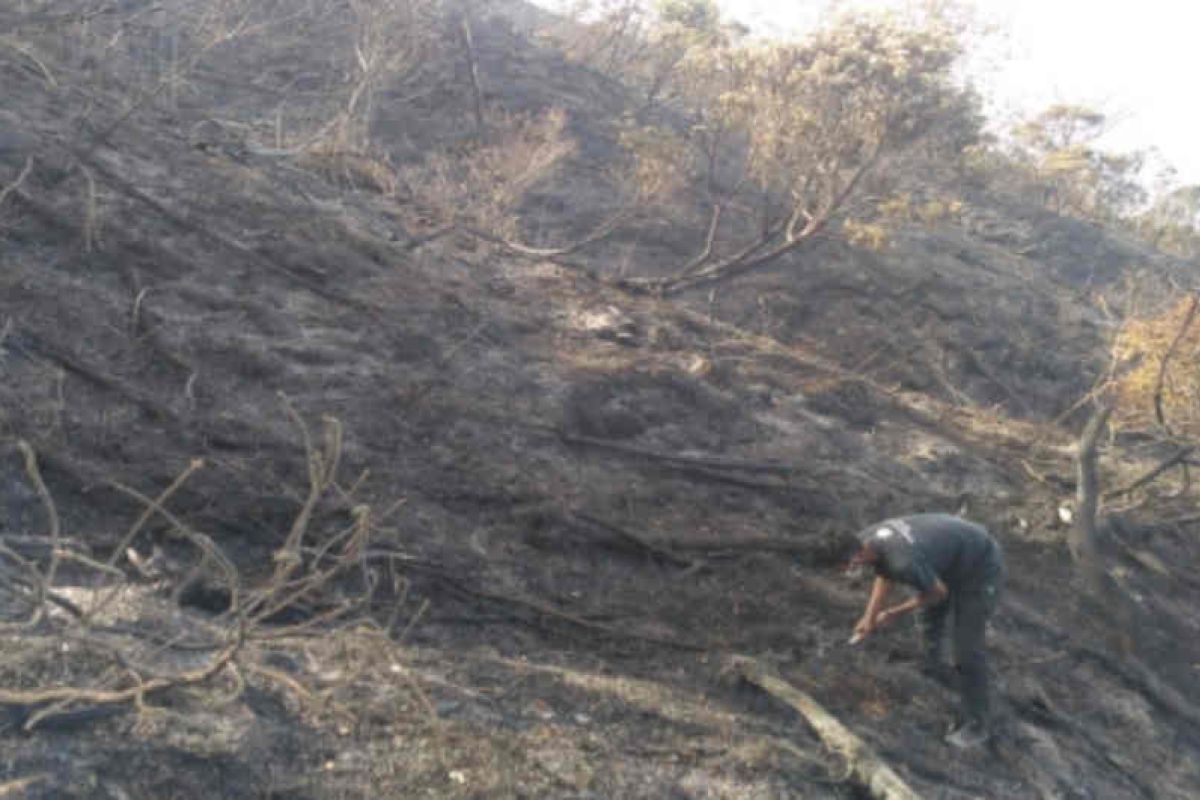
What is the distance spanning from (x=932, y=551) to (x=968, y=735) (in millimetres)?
899

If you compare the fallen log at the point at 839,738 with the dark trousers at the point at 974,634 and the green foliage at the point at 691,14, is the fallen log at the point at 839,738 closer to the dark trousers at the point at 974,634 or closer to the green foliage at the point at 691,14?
the dark trousers at the point at 974,634

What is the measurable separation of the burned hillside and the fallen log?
0.05 meters

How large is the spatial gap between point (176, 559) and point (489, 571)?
1.57m

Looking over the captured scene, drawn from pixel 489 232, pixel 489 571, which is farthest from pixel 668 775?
pixel 489 232

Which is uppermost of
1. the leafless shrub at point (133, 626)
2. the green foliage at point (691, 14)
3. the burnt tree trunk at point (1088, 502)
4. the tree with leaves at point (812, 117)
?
the green foliage at point (691, 14)

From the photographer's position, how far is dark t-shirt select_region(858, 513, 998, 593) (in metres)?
4.77

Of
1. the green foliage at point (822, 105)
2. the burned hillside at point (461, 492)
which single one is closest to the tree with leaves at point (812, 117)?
the green foliage at point (822, 105)

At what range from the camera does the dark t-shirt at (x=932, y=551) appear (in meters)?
4.77

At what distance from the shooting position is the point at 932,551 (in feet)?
15.9

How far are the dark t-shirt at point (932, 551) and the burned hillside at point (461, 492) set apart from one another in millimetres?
719

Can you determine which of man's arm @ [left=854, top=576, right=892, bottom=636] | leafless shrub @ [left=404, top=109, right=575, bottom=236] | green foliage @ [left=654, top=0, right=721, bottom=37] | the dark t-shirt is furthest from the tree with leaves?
man's arm @ [left=854, top=576, right=892, bottom=636]

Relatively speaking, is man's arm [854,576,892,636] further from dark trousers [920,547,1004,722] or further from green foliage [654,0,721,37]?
green foliage [654,0,721,37]

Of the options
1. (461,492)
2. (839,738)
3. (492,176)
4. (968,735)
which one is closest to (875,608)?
(968,735)

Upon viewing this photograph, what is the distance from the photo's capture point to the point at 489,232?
10641 millimetres
